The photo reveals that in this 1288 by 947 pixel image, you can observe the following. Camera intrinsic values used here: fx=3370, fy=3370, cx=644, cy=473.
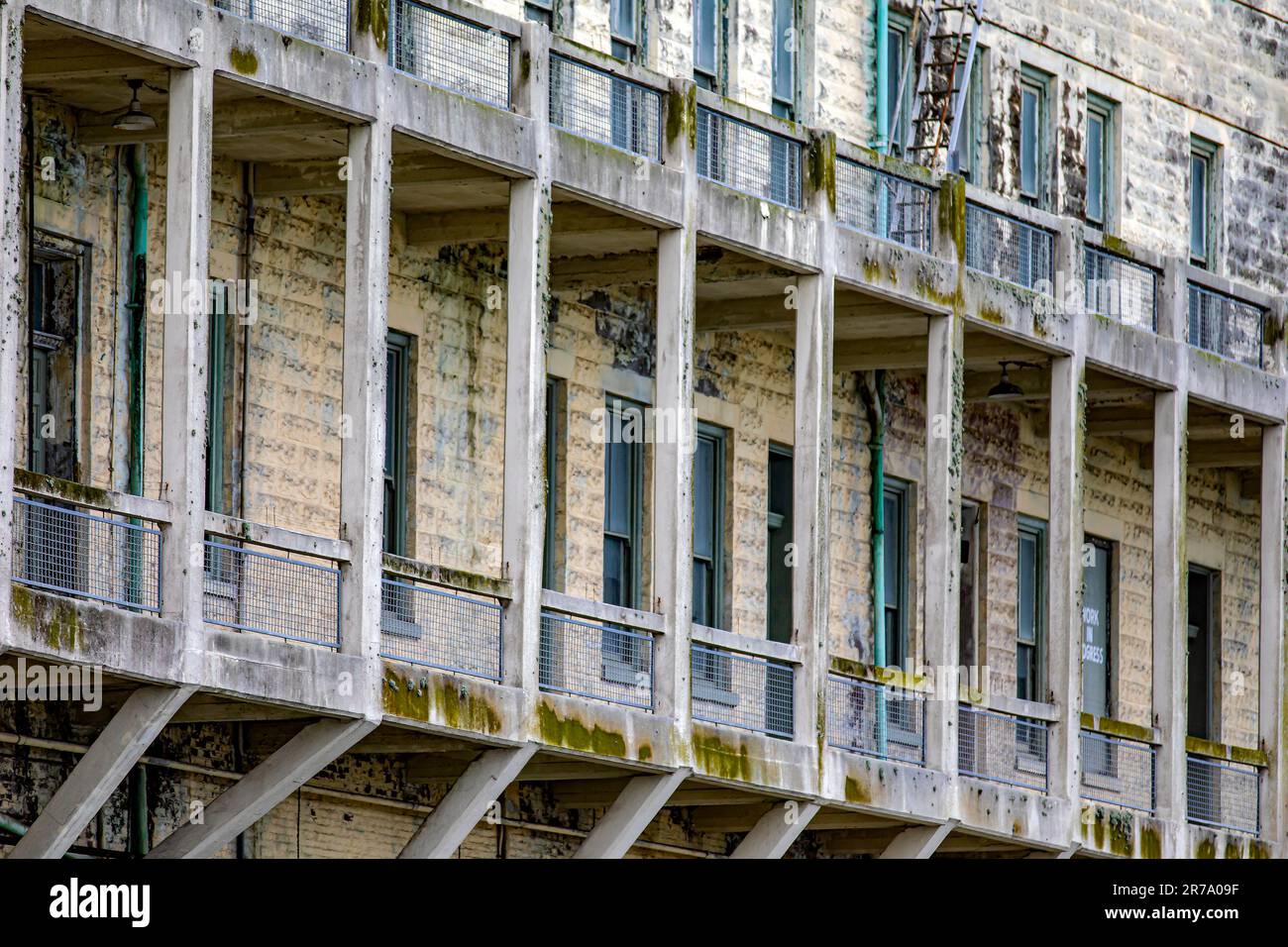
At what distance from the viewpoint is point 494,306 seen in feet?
86.1

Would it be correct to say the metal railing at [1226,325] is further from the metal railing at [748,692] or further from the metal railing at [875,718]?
the metal railing at [748,692]

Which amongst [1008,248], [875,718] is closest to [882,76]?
[1008,248]

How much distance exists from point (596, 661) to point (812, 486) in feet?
8.71

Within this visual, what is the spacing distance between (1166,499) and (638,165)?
7251 millimetres

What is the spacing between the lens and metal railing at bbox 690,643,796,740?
82.9 ft

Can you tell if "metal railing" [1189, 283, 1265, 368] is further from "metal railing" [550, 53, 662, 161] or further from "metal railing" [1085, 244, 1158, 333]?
"metal railing" [550, 53, 662, 161]

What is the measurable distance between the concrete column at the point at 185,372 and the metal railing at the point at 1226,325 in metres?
12.3

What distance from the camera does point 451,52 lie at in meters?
23.4

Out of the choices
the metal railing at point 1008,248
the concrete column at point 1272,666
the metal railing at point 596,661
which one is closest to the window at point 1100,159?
the concrete column at point 1272,666

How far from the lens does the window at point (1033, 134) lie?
3241 cm
